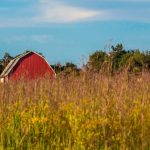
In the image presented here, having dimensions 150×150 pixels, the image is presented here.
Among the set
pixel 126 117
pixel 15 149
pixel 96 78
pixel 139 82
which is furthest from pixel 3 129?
pixel 139 82

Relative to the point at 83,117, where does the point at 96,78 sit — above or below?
above

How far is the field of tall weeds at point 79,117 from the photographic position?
5.65 m

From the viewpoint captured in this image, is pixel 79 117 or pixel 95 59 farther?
pixel 95 59

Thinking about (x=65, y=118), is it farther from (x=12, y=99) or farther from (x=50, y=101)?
(x=12, y=99)

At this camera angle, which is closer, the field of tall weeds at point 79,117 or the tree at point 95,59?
the field of tall weeds at point 79,117

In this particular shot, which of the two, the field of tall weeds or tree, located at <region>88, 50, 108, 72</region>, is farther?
tree, located at <region>88, 50, 108, 72</region>

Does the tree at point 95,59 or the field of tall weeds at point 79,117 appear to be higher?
the tree at point 95,59

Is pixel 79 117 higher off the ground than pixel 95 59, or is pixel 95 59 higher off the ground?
pixel 95 59

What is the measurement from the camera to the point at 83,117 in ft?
19.3

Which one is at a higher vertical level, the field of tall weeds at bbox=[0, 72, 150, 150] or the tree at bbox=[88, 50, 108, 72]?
the tree at bbox=[88, 50, 108, 72]

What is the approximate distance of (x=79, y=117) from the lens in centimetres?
582

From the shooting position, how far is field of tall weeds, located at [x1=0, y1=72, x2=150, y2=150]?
5.65m

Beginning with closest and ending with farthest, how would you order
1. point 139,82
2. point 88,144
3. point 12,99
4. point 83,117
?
1. point 88,144
2. point 83,117
3. point 12,99
4. point 139,82

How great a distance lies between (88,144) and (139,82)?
322 cm
